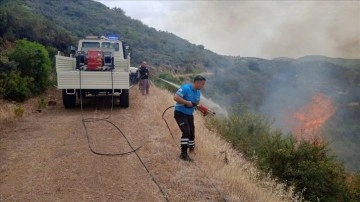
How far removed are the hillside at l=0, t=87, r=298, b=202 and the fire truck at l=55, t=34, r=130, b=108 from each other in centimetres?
188

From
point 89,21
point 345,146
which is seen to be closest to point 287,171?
point 345,146

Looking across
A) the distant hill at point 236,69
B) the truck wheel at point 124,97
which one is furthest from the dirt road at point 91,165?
the distant hill at point 236,69

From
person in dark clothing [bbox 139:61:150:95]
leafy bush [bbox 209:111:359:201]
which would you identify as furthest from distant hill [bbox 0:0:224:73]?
leafy bush [bbox 209:111:359:201]

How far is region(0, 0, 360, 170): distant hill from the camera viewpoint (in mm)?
36500

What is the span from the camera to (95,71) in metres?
12.9

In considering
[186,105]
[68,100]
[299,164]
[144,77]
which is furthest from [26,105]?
[299,164]

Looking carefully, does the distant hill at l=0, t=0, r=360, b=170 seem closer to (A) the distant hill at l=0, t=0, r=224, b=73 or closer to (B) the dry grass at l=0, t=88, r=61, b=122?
(A) the distant hill at l=0, t=0, r=224, b=73

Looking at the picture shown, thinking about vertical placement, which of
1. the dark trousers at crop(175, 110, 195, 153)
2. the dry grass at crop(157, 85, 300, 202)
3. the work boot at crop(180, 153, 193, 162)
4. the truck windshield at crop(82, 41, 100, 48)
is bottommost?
the dry grass at crop(157, 85, 300, 202)

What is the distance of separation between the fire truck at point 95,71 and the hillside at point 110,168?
1.88 metres

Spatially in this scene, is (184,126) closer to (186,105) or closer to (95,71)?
(186,105)

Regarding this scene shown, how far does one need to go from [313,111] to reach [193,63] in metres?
19.6

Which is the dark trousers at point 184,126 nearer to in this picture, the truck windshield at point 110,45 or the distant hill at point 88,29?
the truck windshield at point 110,45

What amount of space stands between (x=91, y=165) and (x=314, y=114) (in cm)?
3888

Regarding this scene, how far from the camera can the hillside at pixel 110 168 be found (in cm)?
584
